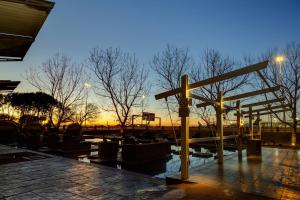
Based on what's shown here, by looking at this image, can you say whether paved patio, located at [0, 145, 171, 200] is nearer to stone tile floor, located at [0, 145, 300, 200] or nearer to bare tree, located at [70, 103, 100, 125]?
stone tile floor, located at [0, 145, 300, 200]

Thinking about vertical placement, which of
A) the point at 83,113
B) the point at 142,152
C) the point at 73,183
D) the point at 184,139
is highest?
the point at 83,113

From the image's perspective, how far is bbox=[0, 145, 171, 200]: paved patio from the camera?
5309 mm

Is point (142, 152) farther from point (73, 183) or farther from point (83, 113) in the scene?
point (83, 113)

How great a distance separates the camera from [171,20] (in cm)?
1898

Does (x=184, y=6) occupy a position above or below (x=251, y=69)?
above

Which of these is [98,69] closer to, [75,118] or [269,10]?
[269,10]

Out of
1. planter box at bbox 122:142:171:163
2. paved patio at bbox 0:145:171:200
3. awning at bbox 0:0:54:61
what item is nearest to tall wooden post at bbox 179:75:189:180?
paved patio at bbox 0:145:171:200

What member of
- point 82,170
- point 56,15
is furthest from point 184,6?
point 82,170

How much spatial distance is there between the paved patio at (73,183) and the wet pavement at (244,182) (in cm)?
95

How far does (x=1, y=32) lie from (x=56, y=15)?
38.4ft

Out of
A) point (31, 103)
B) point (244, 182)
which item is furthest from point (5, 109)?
point (244, 182)

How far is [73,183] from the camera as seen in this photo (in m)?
6.30

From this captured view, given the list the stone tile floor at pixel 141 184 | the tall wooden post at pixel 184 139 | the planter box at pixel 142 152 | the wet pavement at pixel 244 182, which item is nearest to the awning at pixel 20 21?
the stone tile floor at pixel 141 184

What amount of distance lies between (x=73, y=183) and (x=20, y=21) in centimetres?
410
